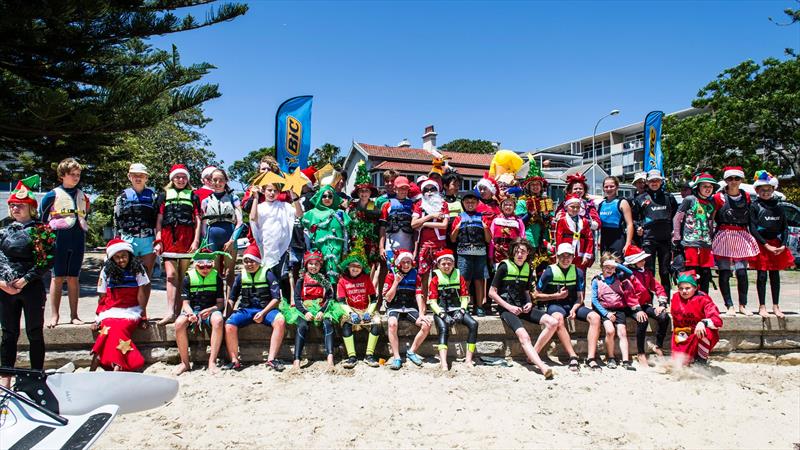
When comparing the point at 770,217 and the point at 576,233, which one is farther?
the point at 770,217

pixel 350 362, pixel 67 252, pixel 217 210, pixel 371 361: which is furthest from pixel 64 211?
pixel 371 361

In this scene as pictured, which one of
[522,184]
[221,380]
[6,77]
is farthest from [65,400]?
[6,77]

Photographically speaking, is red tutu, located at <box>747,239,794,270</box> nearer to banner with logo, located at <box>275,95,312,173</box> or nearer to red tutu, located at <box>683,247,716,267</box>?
red tutu, located at <box>683,247,716,267</box>

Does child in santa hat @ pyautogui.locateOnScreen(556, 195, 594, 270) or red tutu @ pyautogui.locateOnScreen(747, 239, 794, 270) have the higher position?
child in santa hat @ pyautogui.locateOnScreen(556, 195, 594, 270)

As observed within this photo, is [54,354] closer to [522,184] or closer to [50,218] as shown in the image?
[50,218]

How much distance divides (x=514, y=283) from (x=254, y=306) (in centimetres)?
280

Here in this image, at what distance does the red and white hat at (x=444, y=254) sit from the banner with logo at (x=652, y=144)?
5079 millimetres

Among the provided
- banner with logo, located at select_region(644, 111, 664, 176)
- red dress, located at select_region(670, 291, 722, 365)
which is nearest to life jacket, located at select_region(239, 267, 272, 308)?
red dress, located at select_region(670, 291, 722, 365)

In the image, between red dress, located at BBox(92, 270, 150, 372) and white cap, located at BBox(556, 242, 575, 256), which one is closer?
red dress, located at BBox(92, 270, 150, 372)

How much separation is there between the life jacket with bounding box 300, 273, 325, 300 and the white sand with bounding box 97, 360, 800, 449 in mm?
711

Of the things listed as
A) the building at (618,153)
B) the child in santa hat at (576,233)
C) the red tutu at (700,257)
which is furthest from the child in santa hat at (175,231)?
the building at (618,153)

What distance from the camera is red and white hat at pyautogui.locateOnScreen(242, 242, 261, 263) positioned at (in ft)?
16.5

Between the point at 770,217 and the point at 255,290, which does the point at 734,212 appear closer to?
the point at 770,217

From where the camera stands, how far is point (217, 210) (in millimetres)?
5418
